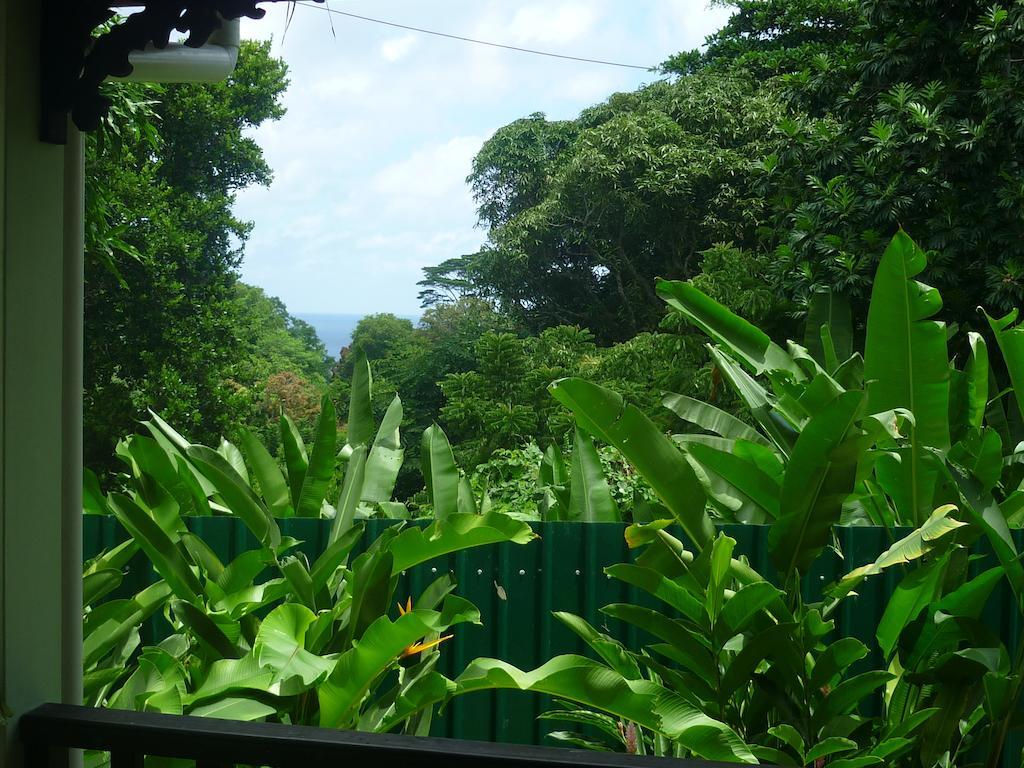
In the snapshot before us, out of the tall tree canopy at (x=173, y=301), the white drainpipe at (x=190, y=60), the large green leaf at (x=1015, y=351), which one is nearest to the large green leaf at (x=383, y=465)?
the white drainpipe at (x=190, y=60)

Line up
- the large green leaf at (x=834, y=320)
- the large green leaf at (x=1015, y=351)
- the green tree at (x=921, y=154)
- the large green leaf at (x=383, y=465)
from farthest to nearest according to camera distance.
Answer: the green tree at (x=921, y=154)
the large green leaf at (x=834, y=320)
the large green leaf at (x=383, y=465)
the large green leaf at (x=1015, y=351)

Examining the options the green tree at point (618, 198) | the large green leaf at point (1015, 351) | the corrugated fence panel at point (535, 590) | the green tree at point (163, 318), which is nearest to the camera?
the large green leaf at point (1015, 351)

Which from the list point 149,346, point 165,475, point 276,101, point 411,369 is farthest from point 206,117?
point 165,475

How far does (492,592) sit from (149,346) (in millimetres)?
15809

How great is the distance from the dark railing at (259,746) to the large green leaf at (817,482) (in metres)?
1.00

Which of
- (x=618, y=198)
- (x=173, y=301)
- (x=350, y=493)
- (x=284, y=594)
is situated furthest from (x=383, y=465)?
(x=618, y=198)

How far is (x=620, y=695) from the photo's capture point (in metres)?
2.03

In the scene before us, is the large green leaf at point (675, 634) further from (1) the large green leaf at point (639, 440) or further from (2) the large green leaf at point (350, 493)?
(2) the large green leaf at point (350, 493)

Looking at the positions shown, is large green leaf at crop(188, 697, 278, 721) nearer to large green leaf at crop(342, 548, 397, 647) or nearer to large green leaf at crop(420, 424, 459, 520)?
large green leaf at crop(342, 548, 397, 647)

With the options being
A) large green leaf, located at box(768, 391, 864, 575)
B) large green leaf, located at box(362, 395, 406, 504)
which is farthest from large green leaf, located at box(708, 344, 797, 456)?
large green leaf, located at box(362, 395, 406, 504)

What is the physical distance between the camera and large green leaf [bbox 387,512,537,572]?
2115 millimetres

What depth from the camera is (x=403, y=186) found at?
52.7 meters

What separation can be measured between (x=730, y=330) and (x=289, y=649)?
6.21ft

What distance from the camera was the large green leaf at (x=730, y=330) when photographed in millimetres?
3199
